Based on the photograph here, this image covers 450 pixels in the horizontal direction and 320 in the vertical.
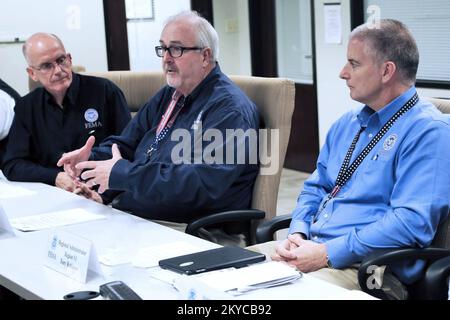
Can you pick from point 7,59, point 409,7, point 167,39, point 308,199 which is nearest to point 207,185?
point 308,199

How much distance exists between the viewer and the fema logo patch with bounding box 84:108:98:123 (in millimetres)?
3391

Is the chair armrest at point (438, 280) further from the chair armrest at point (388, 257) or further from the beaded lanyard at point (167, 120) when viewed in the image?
the beaded lanyard at point (167, 120)

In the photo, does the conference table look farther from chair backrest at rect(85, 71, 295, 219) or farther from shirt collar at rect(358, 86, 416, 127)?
shirt collar at rect(358, 86, 416, 127)

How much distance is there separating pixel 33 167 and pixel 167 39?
86cm

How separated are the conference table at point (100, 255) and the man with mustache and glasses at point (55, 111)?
0.50 m

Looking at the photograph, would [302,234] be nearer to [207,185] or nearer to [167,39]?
[207,185]

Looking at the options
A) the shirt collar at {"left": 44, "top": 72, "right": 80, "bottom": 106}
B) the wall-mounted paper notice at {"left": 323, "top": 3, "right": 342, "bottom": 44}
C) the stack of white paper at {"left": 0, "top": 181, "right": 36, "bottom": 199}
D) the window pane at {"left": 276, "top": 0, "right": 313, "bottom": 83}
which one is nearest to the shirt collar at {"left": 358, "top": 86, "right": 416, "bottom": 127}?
the stack of white paper at {"left": 0, "top": 181, "right": 36, "bottom": 199}

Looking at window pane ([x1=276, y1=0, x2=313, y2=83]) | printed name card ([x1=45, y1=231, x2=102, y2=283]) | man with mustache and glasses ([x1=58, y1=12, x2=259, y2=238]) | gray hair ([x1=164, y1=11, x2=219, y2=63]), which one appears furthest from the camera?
window pane ([x1=276, y1=0, x2=313, y2=83])

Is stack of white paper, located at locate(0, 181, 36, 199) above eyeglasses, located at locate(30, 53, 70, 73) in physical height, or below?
below

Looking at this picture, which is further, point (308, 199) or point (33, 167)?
point (33, 167)

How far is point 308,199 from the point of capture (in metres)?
2.56

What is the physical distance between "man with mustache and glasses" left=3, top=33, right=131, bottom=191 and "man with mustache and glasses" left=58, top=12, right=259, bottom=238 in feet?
1.19

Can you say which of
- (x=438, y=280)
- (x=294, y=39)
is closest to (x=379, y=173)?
(x=438, y=280)
